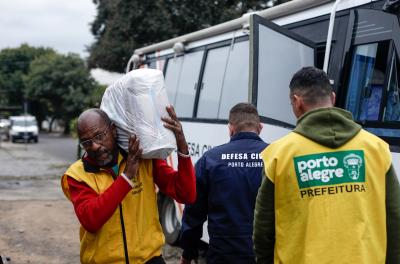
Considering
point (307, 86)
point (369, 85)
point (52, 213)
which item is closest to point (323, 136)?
point (307, 86)

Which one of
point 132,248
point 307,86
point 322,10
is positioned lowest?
point 132,248

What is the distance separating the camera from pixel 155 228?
3.06 meters

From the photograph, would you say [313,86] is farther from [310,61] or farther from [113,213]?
[310,61]

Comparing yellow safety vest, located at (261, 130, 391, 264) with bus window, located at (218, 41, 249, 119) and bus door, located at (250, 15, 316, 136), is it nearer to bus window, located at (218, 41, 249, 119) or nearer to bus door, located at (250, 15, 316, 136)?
bus door, located at (250, 15, 316, 136)

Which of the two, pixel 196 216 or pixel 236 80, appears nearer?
pixel 196 216

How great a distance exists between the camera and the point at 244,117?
12.4ft

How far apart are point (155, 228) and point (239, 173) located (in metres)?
0.84

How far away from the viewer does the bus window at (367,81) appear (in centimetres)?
444

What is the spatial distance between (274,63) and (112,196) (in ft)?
8.88

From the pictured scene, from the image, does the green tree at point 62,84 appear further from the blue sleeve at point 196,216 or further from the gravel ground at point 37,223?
the blue sleeve at point 196,216

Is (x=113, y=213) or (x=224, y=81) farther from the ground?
(x=224, y=81)

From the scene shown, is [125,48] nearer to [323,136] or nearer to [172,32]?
[172,32]

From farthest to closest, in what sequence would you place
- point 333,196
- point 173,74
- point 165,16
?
point 165,16, point 173,74, point 333,196

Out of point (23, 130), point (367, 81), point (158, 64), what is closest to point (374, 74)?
point (367, 81)
